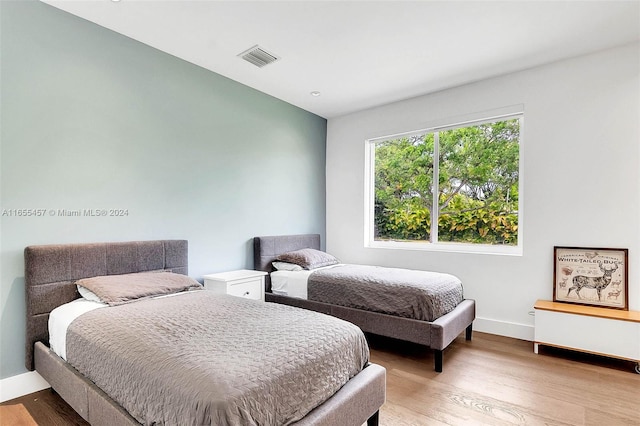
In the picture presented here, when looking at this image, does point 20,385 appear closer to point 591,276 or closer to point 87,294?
point 87,294

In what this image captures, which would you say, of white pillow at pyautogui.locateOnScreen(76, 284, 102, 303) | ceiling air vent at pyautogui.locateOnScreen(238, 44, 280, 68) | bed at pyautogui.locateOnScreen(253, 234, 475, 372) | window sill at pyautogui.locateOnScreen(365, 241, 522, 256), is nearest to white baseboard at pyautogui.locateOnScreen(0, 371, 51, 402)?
white pillow at pyautogui.locateOnScreen(76, 284, 102, 303)

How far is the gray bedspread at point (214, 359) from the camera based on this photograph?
3.77 feet

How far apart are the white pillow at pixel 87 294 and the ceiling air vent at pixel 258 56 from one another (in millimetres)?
2235

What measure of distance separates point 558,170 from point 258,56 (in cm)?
297

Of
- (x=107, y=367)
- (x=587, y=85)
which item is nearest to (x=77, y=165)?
(x=107, y=367)

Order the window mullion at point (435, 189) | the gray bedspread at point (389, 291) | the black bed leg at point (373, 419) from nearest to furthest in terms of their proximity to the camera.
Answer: the black bed leg at point (373, 419), the gray bedspread at point (389, 291), the window mullion at point (435, 189)

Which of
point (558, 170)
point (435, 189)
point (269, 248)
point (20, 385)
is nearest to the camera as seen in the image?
point (20, 385)

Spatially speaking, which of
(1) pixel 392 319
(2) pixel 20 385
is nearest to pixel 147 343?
(2) pixel 20 385

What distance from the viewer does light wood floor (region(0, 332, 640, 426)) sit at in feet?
6.28

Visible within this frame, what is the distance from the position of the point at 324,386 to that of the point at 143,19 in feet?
9.01

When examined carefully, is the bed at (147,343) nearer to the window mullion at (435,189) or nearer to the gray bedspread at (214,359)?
the gray bedspread at (214,359)

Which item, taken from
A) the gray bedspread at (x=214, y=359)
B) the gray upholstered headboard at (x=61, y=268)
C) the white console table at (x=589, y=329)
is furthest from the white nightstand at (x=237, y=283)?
the white console table at (x=589, y=329)

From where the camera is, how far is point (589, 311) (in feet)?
8.86

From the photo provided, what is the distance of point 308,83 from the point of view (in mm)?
3537
